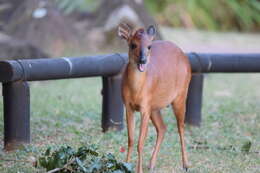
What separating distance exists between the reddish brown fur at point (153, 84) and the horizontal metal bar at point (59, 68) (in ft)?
3.55

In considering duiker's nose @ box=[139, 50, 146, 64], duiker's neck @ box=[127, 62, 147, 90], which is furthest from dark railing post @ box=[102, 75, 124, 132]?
duiker's nose @ box=[139, 50, 146, 64]

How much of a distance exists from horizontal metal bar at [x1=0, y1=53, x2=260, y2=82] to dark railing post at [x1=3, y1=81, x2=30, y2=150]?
142 millimetres

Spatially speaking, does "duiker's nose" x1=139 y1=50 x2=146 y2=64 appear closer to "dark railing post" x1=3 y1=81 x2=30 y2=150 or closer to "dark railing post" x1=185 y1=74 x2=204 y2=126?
"dark railing post" x1=3 y1=81 x2=30 y2=150

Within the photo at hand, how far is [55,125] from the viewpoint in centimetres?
771

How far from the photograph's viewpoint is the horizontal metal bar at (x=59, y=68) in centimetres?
613

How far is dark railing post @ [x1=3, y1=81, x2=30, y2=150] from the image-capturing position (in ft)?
20.6

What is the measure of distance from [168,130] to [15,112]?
2.31m

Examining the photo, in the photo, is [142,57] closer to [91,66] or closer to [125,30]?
[125,30]

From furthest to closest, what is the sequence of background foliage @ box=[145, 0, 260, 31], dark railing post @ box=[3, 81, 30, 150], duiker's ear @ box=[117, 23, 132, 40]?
background foliage @ box=[145, 0, 260, 31], dark railing post @ box=[3, 81, 30, 150], duiker's ear @ box=[117, 23, 132, 40]

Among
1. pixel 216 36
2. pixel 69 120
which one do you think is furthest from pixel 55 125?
pixel 216 36

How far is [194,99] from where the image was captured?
789 centimetres

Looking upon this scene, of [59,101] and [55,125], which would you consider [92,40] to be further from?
[55,125]

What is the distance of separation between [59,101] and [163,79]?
3.56 metres

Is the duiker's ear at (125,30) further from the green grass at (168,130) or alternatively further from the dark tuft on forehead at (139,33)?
the green grass at (168,130)
